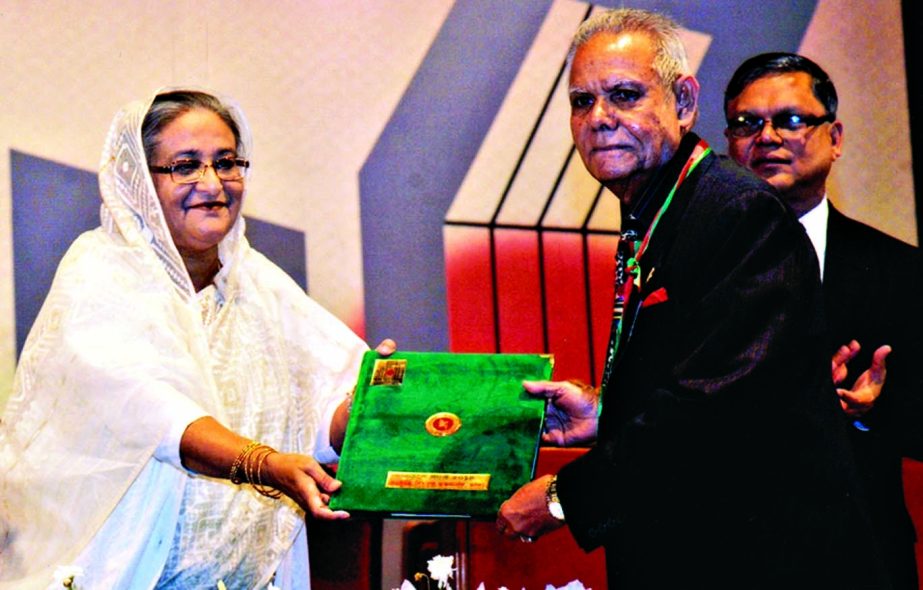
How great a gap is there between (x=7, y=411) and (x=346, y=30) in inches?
68.5

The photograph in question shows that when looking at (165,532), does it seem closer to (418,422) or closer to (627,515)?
(418,422)

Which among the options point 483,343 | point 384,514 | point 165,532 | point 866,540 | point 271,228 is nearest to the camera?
point 866,540

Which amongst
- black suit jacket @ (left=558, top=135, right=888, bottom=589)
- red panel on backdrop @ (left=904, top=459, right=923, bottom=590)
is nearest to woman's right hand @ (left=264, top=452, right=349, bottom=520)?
black suit jacket @ (left=558, top=135, right=888, bottom=589)

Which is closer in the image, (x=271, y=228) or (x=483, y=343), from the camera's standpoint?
(x=271, y=228)

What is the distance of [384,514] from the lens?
2578 mm

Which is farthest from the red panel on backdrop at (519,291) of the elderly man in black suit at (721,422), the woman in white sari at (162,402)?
the elderly man in black suit at (721,422)

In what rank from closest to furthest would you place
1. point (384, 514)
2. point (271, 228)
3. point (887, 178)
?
point (384, 514) < point (271, 228) < point (887, 178)

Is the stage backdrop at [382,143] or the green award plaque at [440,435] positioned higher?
the stage backdrop at [382,143]

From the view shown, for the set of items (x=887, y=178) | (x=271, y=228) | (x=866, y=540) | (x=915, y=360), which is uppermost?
(x=887, y=178)

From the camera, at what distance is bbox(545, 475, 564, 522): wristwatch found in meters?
2.34

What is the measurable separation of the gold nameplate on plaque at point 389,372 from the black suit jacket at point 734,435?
1.98 feet

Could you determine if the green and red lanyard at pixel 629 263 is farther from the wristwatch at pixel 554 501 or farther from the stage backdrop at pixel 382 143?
the stage backdrop at pixel 382 143

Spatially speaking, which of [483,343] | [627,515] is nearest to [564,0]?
[483,343]

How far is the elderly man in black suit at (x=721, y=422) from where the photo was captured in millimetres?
2154
